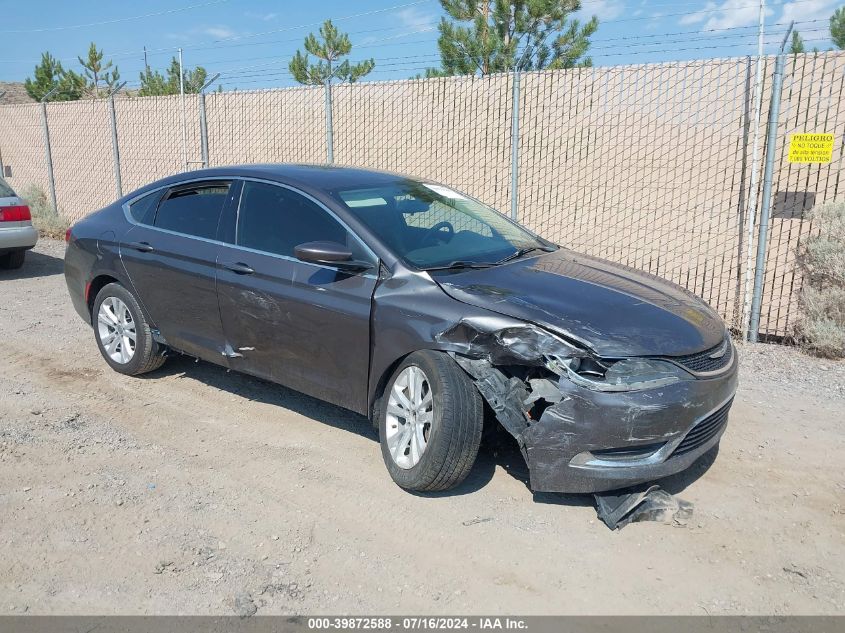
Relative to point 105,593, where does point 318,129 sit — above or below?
above

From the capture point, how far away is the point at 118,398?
5.69 metres

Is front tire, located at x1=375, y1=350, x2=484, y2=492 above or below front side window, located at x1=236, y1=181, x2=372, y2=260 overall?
below

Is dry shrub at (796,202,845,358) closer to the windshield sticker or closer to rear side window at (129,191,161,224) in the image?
the windshield sticker

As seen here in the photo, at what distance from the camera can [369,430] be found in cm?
511

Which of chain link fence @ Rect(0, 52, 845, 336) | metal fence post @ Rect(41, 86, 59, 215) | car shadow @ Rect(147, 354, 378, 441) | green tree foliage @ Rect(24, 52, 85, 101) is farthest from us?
green tree foliage @ Rect(24, 52, 85, 101)

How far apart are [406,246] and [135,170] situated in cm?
1127

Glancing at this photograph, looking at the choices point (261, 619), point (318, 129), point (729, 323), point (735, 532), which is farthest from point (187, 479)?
point (318, 129)

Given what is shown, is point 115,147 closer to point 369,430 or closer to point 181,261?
point 181,261

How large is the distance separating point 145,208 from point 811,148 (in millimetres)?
5787

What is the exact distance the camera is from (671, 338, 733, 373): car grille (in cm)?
389

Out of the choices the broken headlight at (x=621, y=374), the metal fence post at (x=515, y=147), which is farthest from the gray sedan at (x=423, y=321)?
the metal fence post at (x=515, y=147)

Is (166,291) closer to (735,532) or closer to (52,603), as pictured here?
(52,603)

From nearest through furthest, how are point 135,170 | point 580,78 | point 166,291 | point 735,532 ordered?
point 735,532 → point 166,291 → point 580,78 → point 135,170

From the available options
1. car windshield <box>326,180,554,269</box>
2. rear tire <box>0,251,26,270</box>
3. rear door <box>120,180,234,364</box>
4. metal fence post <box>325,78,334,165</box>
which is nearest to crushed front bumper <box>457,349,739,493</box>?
car windshield <box>326,180,554,269</box>
